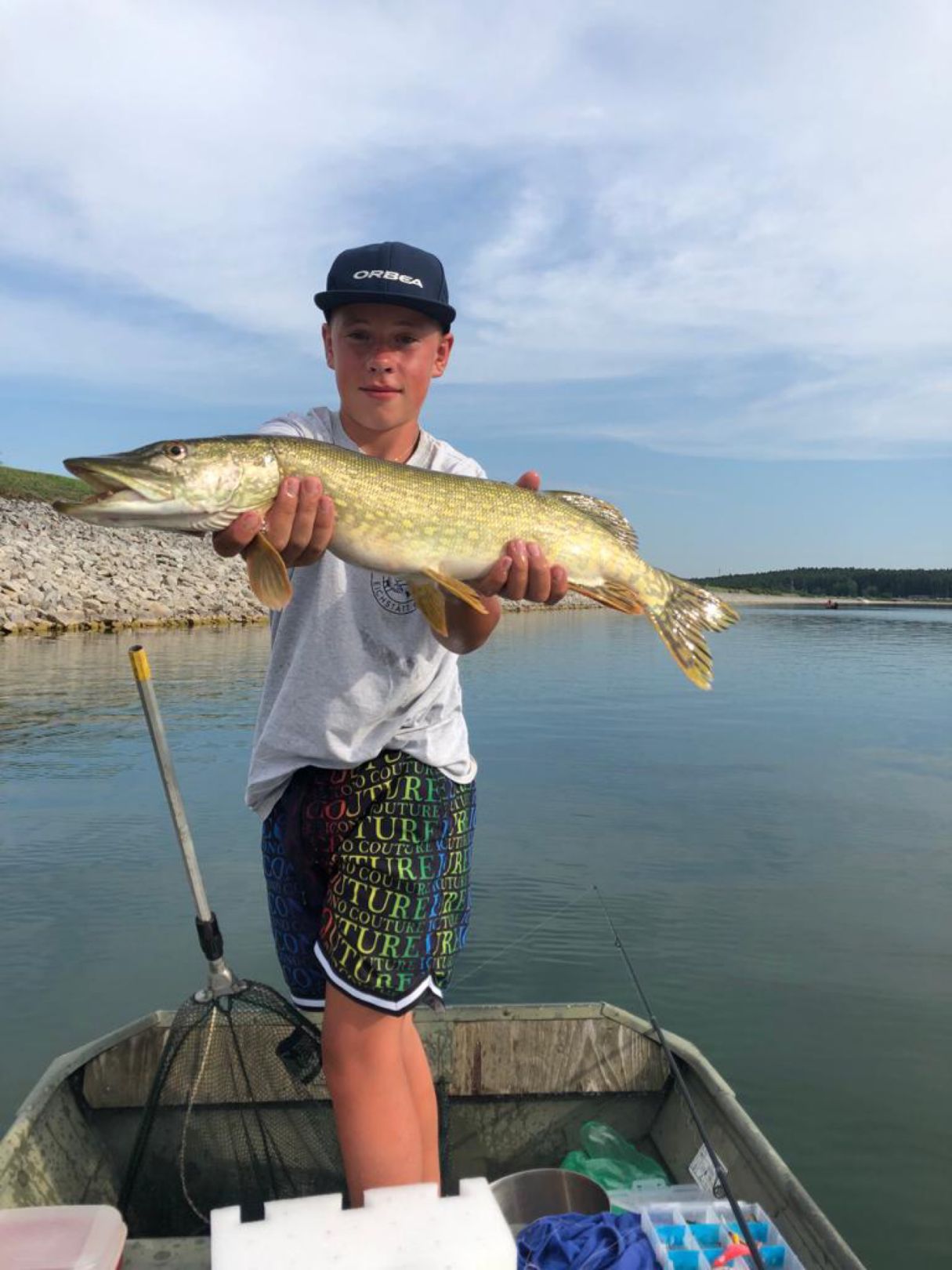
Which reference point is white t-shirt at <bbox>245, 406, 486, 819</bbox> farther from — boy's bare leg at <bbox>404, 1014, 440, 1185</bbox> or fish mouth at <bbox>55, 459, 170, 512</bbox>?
boy's bare leg at <bbox>404, 1014, 440, 1185</bbox>

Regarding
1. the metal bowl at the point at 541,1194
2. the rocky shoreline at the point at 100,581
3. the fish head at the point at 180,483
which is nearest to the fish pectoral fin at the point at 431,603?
the fish head at the point at 180,483

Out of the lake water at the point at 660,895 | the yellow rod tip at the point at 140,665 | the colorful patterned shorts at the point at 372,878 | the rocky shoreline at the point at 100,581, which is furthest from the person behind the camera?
the rocky shoreline at the point at 100,581

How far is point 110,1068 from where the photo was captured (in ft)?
12.4

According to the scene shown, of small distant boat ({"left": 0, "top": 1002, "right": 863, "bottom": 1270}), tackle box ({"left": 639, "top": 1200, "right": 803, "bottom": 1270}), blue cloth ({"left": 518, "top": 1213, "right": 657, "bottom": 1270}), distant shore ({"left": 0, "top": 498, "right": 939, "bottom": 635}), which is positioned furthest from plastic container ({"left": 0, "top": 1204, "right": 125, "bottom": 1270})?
distant shore ({"left": 0, "top": 498, "right": 939, "bottom": 635})

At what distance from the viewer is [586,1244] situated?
2.88m

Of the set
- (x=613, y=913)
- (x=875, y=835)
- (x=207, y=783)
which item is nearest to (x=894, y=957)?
(x=613, y=913)

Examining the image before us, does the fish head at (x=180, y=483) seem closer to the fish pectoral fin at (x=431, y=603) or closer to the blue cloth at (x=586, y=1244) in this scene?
the fish pectoral fin at (x=431, y=603)

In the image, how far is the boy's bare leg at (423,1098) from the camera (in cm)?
281

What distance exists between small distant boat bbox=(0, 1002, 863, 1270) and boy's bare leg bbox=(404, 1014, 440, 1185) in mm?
804

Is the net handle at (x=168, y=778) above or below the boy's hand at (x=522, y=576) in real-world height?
below

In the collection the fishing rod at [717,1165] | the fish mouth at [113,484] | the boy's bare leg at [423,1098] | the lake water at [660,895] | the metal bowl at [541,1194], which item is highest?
the fish mouth at [113,484]

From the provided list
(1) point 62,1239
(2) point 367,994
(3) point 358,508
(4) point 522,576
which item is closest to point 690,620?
(4) point 522,576

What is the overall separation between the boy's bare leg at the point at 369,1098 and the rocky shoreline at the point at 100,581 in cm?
2511

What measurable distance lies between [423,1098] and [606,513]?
2.29 m
